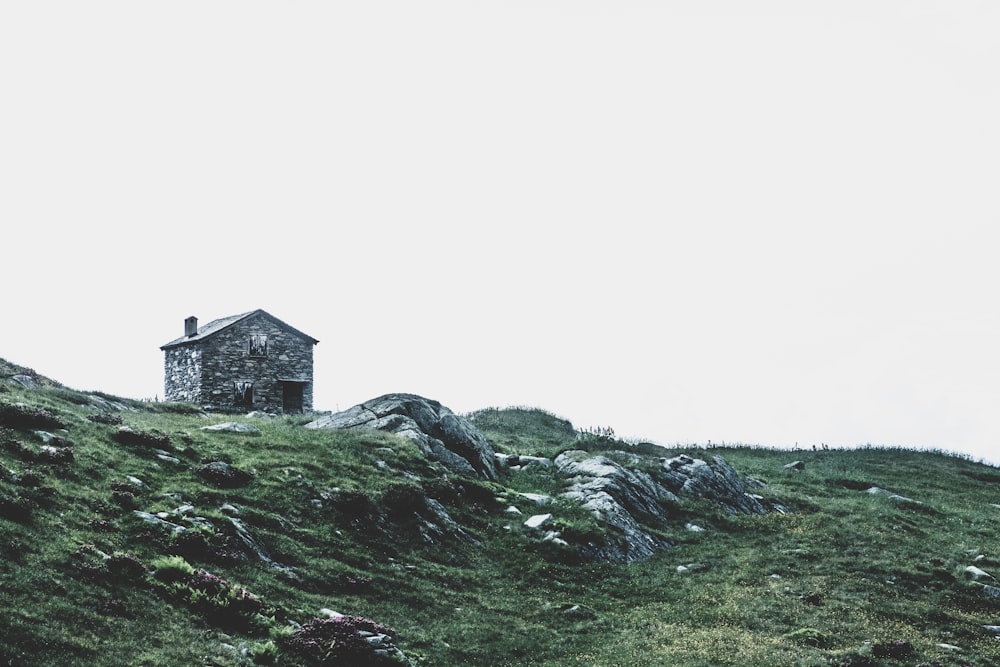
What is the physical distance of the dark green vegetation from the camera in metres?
15.9

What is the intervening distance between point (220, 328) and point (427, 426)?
26.5 meters

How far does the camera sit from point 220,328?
58.2 m

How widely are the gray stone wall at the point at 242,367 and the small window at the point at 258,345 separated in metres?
0.08

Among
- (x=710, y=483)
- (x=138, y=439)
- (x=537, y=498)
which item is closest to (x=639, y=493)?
(x=537, y=498)

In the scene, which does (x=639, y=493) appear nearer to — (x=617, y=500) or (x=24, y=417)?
(x=617, y=500)

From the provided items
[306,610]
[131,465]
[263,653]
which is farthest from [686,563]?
[131,465]

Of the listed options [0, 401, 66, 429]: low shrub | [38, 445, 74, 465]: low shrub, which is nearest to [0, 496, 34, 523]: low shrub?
[38, 445, 74, 465]: low shrub

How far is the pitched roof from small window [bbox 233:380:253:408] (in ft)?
14.9

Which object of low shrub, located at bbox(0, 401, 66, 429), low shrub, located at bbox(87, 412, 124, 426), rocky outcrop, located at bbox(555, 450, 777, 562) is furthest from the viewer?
rocky outcrop, located at bbox(555, 450, 777, 562)

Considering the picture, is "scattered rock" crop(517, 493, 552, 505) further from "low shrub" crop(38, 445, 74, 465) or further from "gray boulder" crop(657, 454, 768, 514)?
"low shrub" crop(38, 445, 74, 465)

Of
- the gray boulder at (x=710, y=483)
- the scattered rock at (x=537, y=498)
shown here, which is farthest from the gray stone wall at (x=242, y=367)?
the gray boulder at (x=710, y=483)

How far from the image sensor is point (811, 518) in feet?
116

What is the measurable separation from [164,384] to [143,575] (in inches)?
2012

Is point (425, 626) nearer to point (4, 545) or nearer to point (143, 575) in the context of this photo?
point (143, 575)
